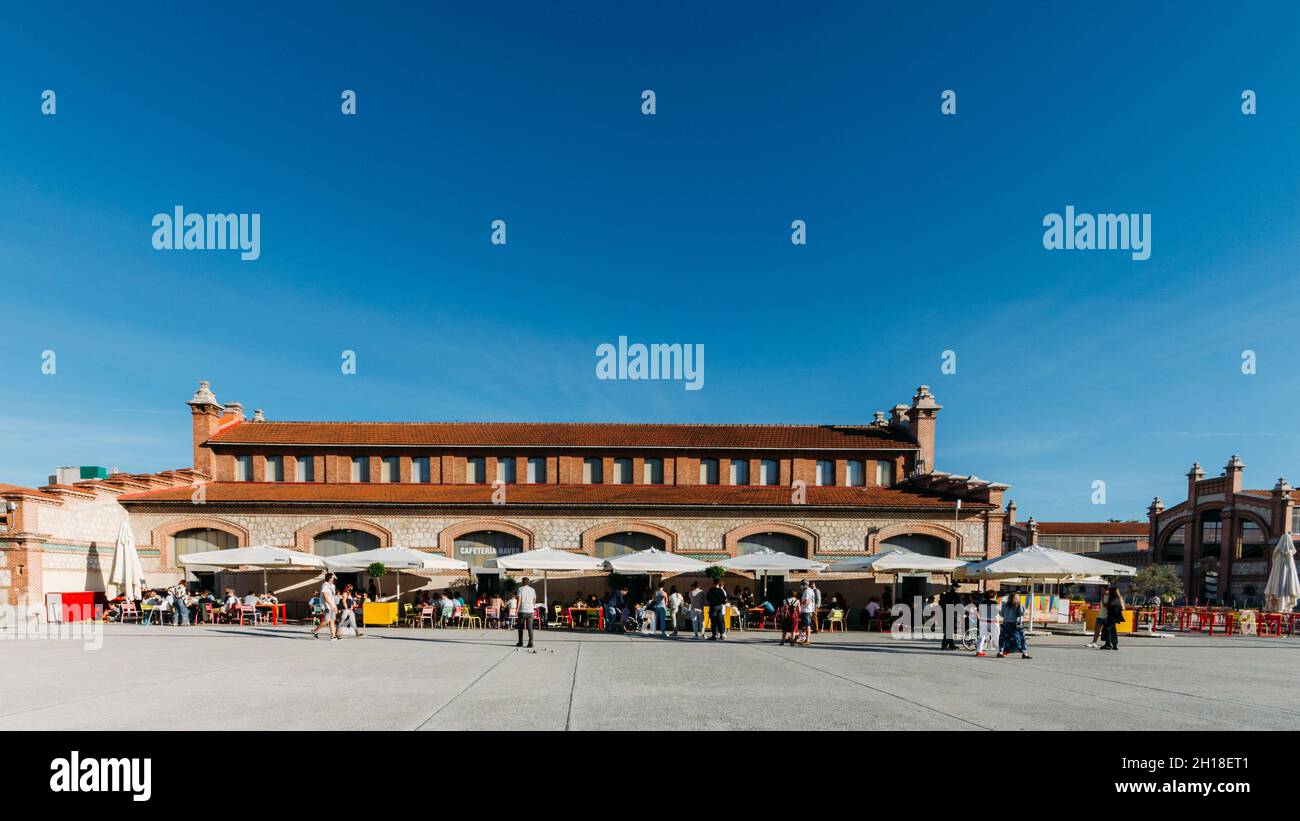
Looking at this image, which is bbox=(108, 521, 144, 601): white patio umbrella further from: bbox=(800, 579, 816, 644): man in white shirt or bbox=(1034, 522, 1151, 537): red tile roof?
bbox=(1034, 522, 1151, 537): red tile roof

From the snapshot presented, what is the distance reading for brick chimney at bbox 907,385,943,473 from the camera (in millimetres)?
30562

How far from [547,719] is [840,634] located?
1495cm

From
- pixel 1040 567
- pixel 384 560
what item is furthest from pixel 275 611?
pixel 1040 567

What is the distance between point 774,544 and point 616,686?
1786cm

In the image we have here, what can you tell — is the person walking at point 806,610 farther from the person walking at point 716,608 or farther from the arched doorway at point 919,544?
the arched doorway at point 919,544

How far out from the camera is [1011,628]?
14.8 m

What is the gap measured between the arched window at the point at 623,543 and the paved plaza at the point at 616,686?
10128 mm

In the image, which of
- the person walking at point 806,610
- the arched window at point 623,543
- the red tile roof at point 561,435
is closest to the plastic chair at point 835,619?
the person walking at point 806,610

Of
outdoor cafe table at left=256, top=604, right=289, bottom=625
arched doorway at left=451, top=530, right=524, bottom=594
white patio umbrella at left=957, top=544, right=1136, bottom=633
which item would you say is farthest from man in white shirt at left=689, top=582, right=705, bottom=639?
outdoor cafe table at left=256, top=604, right=289, bottom=625

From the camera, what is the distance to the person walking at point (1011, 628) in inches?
578

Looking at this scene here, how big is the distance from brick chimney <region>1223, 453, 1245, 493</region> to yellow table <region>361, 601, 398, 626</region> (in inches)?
2084

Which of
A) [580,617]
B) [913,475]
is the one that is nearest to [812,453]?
[913,475]

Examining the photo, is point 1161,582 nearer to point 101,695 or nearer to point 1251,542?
point 1251,542
